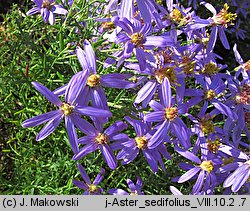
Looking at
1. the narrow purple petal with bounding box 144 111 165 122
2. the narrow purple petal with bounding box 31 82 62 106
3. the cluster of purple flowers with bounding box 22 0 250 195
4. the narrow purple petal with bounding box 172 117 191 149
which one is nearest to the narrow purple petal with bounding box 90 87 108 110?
the cluster of purple flowers with bounding box 22 0 250 195

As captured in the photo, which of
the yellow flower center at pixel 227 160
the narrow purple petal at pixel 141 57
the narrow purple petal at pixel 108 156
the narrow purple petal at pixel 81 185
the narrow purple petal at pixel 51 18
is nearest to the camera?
the narrow purple petal at pixel 141 57

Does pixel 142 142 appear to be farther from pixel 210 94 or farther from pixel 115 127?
pixel 210 94

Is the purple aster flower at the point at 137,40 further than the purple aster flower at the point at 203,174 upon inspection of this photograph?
No

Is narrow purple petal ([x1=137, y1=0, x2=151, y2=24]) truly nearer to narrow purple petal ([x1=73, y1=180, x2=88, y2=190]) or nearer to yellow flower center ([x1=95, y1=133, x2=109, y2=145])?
yellow flower center ([x1=95, y1=133, x2=109, y2=145])

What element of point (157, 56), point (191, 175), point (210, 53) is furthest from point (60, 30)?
point (191, 175)

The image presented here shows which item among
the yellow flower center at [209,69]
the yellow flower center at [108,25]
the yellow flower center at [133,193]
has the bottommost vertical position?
the yellow flower center at [133,193]

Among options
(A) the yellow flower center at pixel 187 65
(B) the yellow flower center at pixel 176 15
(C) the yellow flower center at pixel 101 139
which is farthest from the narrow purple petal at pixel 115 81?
(B) the yellow flower center at pixel 176 15

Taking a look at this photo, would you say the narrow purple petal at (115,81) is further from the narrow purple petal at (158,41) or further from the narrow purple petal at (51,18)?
the narrow purple petal at (51,18)
